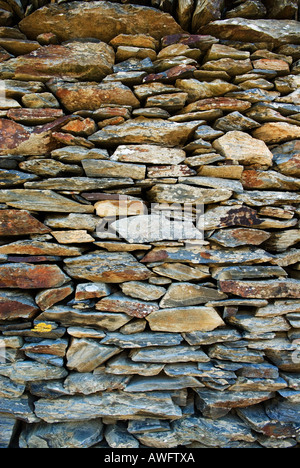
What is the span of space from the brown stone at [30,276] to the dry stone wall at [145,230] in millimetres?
14

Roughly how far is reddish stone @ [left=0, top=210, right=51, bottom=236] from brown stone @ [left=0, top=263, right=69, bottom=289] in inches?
12.1

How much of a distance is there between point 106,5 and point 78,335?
3.20 metres

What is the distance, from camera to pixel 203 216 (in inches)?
84.4

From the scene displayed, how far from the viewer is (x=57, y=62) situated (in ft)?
7.14

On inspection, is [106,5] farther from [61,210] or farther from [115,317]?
[115,317]

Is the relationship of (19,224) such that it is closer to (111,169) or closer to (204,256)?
(111,169)

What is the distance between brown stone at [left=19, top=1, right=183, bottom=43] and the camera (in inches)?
84.1

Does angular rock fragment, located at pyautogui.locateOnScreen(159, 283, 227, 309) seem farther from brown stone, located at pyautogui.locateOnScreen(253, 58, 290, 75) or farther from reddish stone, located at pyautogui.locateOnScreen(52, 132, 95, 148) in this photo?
brown stone, located at pyautogui.locateOnScreen(253, 58, 290, 75)

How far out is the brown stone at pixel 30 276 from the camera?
205 cm

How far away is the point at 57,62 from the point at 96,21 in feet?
1.84

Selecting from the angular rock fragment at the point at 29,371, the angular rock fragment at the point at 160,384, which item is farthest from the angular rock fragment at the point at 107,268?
the angular rock fragment at the point at 160,384

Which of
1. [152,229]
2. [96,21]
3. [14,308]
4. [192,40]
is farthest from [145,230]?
[96,21]

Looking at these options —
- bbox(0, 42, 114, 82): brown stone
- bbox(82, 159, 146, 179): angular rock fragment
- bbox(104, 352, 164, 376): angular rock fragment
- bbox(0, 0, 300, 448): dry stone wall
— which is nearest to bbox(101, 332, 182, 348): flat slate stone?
bbox(0, 0, 300, 448): dry stone wall

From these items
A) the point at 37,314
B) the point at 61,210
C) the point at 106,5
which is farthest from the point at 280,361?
the point at 106,5
